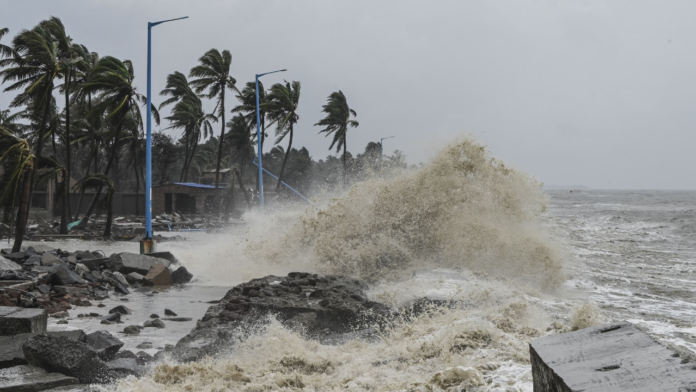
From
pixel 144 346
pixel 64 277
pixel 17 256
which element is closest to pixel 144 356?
pixel 144 346

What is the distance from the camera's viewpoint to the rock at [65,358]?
462 cm

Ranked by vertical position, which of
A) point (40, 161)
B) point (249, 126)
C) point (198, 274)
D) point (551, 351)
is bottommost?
point (198, 274)

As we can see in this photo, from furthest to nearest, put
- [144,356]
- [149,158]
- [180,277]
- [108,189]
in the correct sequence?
[108,189] → [149,158] → [180,277] → [144,356]

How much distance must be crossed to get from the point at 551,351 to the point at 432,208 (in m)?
9.96

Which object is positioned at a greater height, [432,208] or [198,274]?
[432,208]

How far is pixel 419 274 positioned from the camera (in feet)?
31.6

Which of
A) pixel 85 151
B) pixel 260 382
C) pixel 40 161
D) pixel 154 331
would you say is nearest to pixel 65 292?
pixel 154 331

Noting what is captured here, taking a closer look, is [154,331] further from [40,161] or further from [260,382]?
[40,161]

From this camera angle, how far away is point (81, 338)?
5781mm

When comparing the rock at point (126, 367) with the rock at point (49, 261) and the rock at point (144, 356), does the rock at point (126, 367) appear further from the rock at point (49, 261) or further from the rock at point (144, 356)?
the rock at point (49, 261)

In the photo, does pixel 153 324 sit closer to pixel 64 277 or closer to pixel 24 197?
pixel 64 277

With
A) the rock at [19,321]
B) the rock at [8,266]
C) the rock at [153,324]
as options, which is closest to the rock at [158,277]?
the rock at [8,266]

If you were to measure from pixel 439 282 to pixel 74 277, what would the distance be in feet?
21.8

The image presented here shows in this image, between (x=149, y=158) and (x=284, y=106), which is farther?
(x=284, y=106)
